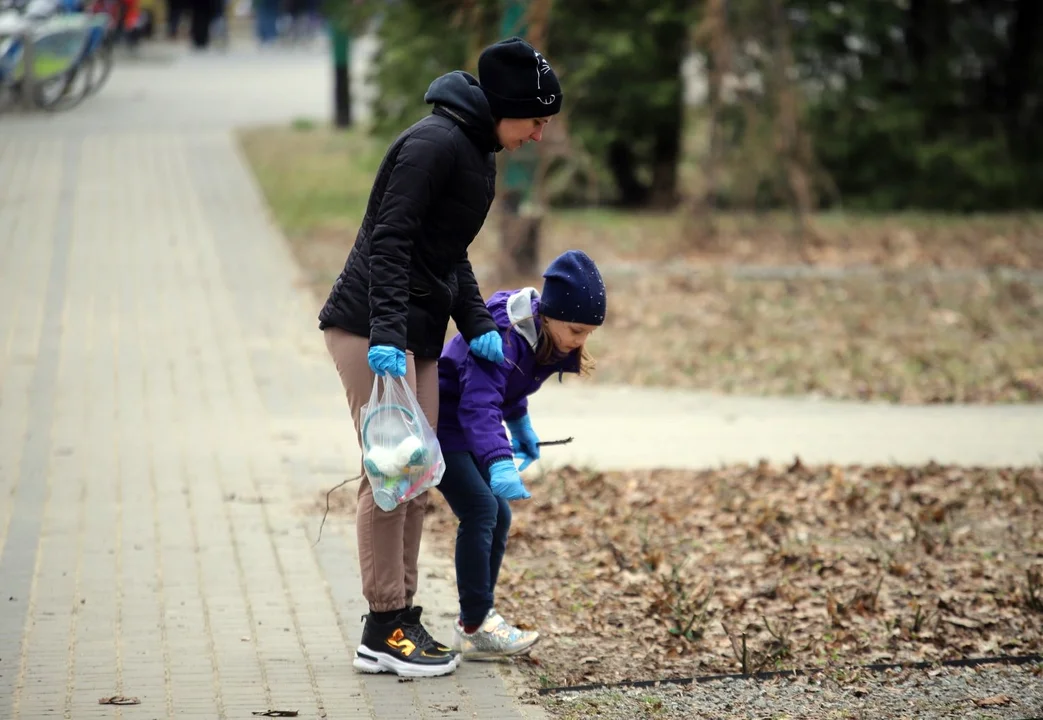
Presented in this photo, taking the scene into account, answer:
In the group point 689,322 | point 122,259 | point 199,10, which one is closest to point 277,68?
point 199,10

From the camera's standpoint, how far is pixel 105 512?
20.7ft

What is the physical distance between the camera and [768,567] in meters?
5.95

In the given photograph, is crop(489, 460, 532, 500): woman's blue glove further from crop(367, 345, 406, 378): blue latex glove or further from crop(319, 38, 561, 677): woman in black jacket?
crop(367, 345, 406, 378): blue latex glove

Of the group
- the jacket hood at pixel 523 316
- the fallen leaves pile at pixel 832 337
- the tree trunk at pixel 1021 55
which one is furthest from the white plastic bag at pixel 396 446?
the tree trunk at pixel 1021 55

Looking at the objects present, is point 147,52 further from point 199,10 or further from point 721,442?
point 721,442

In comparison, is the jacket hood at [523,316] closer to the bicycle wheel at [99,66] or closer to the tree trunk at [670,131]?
the tree trunk at [670,131]

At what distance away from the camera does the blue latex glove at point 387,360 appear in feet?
13.8

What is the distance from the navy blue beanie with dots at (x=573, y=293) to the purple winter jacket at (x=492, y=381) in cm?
7

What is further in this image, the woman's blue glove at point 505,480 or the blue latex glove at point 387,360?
the woman's blue glove at point 505,480

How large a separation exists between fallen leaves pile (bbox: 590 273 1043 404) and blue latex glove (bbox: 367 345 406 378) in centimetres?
496

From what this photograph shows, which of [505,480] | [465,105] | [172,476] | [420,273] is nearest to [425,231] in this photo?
[420,273]

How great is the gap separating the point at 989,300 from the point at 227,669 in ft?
27.1

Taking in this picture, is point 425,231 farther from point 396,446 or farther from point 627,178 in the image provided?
point 627,178

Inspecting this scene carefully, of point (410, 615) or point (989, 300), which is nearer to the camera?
point (410, 615)
